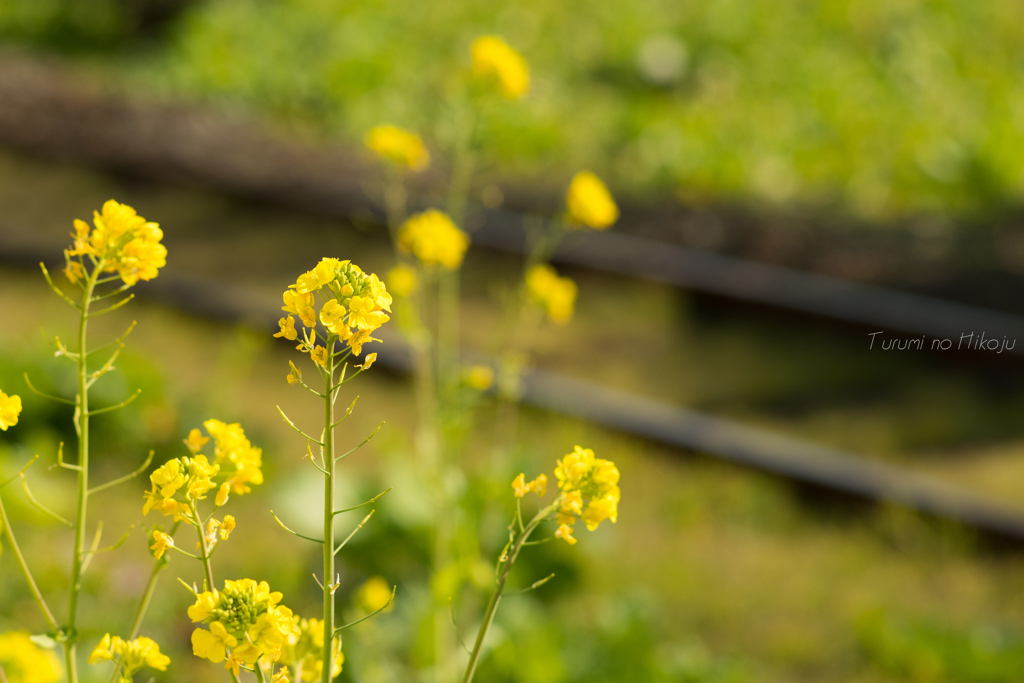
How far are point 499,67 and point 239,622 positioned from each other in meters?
1.28

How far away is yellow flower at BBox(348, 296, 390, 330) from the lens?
2.09 ft

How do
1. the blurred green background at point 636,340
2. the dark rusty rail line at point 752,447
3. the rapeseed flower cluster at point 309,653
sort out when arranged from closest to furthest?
1. the rapeseed flower cluster at point 309,653
2. the blurred green background at point 636,340
3. the dark rusty rail line at point 752,447

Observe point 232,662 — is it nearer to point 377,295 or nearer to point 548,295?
point 377,295

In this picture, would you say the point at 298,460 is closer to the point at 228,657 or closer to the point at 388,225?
the point at 388,225

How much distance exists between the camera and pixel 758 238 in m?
4.43

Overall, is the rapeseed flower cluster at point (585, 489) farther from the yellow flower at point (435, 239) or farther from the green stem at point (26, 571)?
the yellow flower at point (435, 239)

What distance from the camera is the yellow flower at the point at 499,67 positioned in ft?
5.52

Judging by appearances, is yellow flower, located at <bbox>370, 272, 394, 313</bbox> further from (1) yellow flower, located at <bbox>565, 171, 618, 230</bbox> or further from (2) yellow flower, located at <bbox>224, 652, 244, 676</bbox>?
(1) yellow flower, located at <bbox>565, 171, 618, 230</bbox>

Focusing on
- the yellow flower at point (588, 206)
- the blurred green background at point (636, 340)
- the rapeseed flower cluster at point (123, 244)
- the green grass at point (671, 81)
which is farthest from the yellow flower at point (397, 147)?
the green grass at point (671, 81)

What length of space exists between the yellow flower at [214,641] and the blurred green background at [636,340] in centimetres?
24

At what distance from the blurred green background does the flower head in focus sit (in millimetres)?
228

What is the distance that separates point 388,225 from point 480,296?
2.37 feet

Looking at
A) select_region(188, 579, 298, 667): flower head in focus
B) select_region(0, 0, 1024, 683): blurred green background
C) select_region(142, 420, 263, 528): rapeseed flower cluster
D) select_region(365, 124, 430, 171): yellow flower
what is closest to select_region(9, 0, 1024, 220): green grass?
select_region(0, 0, 1024, 683): blurred green background

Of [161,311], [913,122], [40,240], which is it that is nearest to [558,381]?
[161,311]
